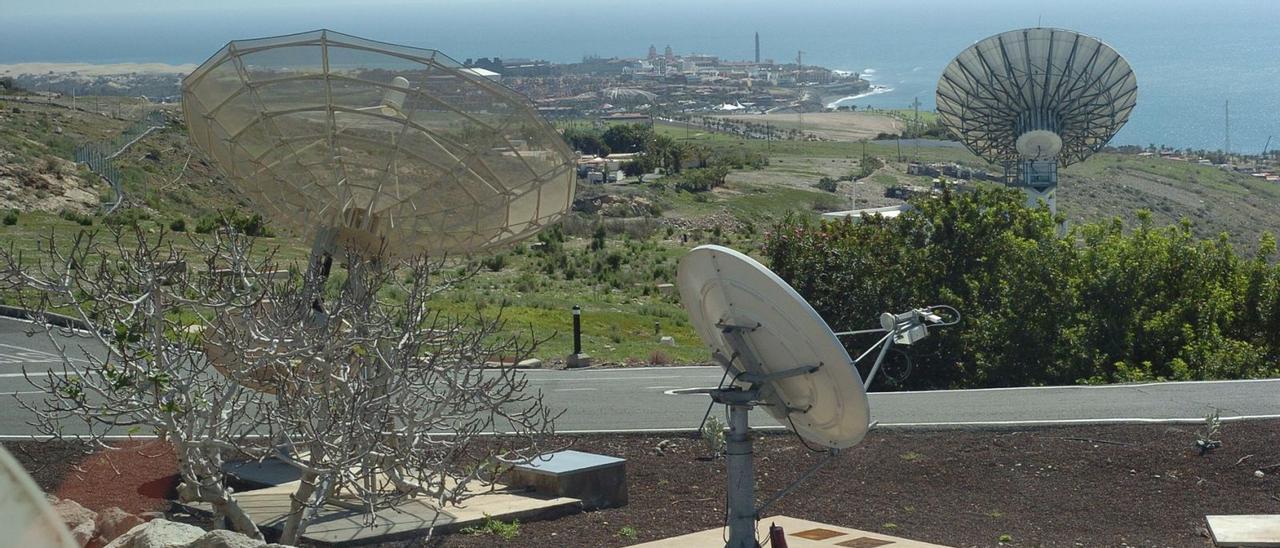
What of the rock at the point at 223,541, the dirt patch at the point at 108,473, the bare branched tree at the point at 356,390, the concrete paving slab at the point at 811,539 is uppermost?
the bare branched tree at the point at 356,390

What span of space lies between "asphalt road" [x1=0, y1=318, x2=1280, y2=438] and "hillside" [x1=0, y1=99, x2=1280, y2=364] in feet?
11.2

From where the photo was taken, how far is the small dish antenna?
7961 millimetres

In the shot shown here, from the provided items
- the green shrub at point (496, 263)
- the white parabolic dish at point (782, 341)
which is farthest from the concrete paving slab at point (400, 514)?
the green shrub at point (496, 263)

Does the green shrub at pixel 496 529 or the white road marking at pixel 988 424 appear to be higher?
the green shrub at pixel 496 529

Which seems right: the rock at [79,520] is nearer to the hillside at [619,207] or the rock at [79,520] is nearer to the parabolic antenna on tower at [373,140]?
the parabolic antenna on tower at [373,140]

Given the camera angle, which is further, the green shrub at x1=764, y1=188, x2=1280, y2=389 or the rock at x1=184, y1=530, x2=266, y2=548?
the green shrub at x1=764, y1=188, x2=1280, y2=389

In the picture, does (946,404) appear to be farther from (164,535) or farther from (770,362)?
(164,535)

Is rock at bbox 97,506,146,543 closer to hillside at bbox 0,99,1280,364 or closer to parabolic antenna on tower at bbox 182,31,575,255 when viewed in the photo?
parabolic antenna on tower at bbox 182,31,575,255

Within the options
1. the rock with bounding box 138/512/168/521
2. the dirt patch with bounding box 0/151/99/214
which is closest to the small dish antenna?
the rock with bounding box 138/512/168/521

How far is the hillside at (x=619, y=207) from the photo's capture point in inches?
1254

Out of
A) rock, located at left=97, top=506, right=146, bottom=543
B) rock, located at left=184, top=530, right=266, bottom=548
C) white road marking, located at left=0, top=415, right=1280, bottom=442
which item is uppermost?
rock, located at left=184, top=530, right=266, bottom=548

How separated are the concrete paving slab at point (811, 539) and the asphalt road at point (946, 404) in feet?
14.4

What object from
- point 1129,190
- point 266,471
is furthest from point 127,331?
point 1129,190

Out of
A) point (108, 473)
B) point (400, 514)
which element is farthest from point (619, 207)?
point (400, 514)
